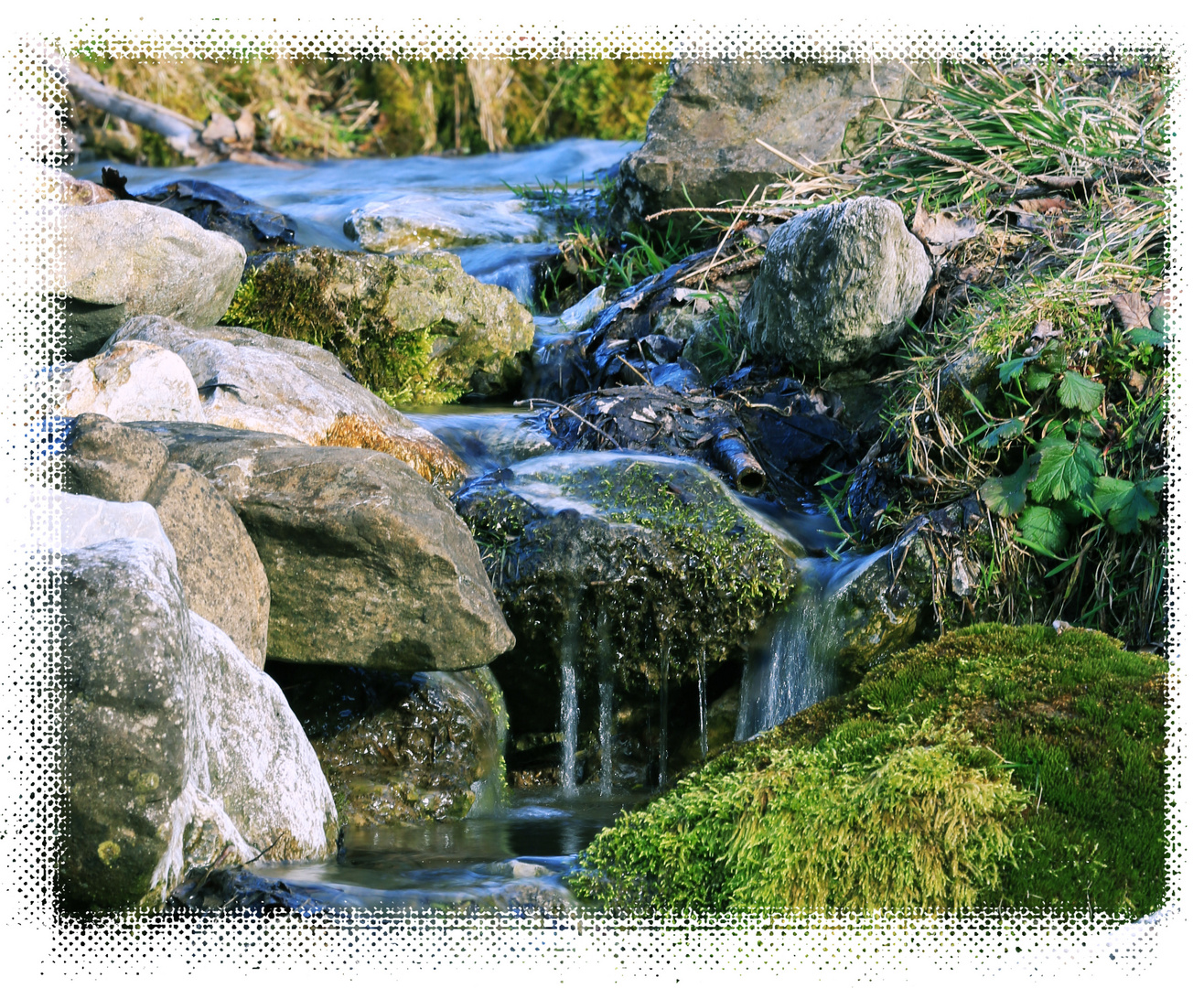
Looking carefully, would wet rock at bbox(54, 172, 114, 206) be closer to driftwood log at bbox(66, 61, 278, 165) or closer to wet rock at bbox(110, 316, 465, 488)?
wet rock at bbox(110, 316, 465, 488)

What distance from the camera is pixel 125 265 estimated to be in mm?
5625

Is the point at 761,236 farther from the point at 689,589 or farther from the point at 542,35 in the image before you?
the point at 689,589

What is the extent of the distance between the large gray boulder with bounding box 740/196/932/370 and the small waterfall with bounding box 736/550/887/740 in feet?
4.49

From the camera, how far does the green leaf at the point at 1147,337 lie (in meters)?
4.36

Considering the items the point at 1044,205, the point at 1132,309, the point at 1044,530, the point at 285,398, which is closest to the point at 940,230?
the point at 1044,205

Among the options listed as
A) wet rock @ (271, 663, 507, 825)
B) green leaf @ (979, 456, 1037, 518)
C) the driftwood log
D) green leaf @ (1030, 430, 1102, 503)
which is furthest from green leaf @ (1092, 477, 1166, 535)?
the driftwood log

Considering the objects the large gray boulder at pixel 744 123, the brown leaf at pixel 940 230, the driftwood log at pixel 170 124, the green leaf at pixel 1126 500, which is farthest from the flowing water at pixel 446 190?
the green leaf at pixel 1126 500

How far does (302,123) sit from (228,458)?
11.7 meters

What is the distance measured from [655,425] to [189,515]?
295cm

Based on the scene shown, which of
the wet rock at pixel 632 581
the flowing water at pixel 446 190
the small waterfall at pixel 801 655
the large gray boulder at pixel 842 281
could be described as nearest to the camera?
the small waterfall at pixel 801 655

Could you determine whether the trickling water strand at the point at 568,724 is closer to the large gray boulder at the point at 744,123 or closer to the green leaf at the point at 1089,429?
the green leaf at the point at 1089,429

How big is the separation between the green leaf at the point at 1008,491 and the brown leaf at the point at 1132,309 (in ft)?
2.32

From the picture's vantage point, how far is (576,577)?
4.82 m

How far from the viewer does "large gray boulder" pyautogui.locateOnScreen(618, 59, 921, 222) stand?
792cm
